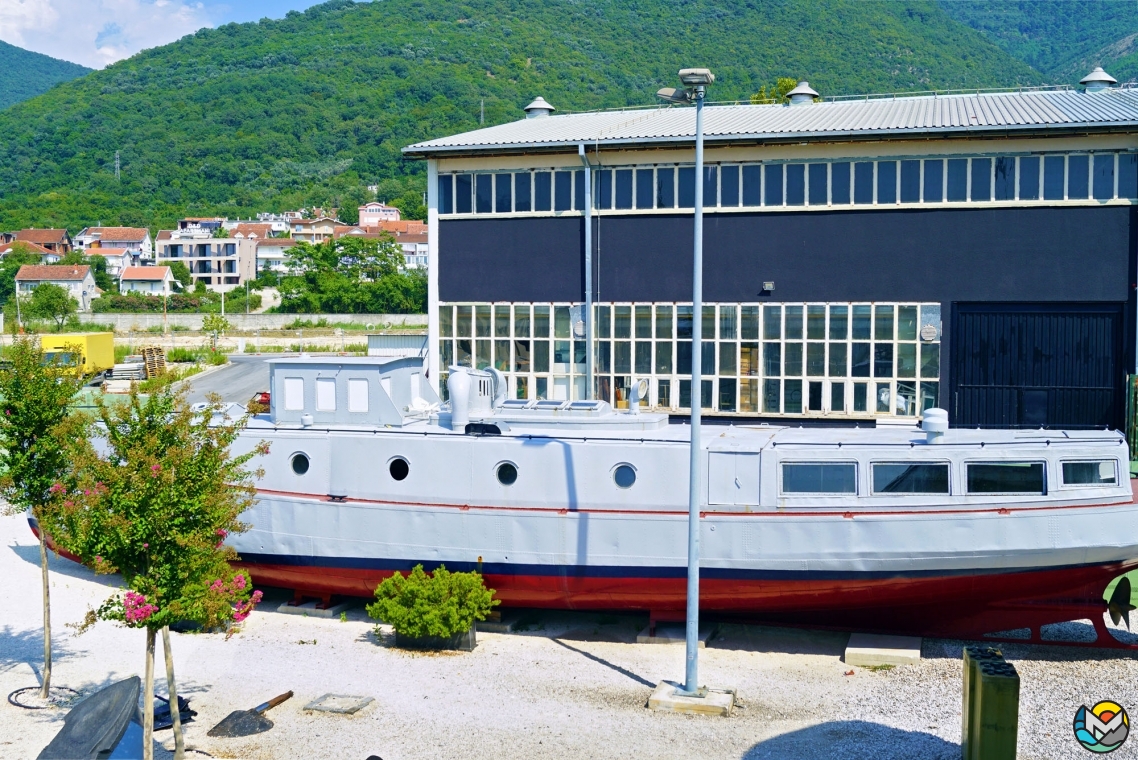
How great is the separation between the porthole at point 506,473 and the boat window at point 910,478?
569 cm

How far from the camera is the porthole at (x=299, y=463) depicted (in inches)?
755

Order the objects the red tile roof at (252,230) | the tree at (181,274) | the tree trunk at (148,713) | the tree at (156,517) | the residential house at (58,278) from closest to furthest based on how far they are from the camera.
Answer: the tree at (156,517) < the tree trunk at (148,713) < the residential house at (58,278) < the tree at (181,274) < the red tile roof at (252,230)

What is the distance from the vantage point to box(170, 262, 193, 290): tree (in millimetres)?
129875

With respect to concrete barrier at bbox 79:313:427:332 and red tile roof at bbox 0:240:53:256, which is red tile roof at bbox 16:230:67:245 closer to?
red tile roof at bbox 0:240:53:256

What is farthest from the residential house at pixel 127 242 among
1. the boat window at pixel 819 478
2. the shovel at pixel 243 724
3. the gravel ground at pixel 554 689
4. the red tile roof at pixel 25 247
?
the boat window at pixel 819 478

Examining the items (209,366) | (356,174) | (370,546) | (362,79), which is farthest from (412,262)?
(370,546)

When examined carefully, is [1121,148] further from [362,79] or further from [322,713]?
[362,79]

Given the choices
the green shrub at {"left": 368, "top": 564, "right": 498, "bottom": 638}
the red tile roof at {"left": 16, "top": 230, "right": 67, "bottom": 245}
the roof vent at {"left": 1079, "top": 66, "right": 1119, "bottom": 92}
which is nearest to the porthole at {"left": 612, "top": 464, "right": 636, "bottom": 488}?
the green shrub at {"left": 368, "top": 564, "right": 498, "bottom": 638}

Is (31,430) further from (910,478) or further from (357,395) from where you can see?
(910,478)

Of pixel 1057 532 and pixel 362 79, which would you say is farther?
pixel 362 79

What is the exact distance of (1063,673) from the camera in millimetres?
15781

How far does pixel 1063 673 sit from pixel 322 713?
10.3 meters

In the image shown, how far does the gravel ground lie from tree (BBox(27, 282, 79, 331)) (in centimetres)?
7535

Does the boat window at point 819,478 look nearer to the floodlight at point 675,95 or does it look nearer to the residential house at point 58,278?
the floodlight at point 675,95
